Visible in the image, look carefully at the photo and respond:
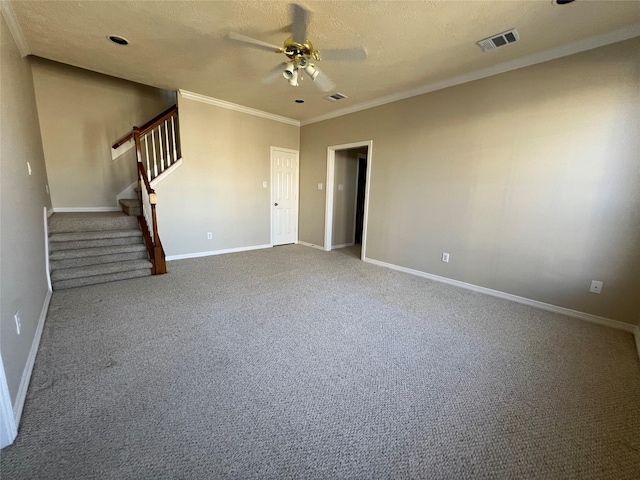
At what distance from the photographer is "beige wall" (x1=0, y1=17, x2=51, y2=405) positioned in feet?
4.89

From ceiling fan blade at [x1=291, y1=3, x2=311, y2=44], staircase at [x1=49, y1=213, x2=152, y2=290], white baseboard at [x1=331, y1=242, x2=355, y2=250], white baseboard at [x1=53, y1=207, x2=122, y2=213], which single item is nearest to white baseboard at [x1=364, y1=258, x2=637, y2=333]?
white baseboard at [x1=331, y1=242, x2=355, y2=250]

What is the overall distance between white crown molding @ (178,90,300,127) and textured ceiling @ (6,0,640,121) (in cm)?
70

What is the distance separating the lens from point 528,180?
2881mm

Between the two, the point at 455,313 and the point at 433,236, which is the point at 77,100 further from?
the point at 455,313

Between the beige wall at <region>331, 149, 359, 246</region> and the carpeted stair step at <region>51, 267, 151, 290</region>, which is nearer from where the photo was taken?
the carpeted stair step at <region>51, 267, 151, 290</region>

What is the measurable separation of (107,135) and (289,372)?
17.3ft

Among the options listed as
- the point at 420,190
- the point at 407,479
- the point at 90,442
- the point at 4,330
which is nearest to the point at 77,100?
the point at 4,330

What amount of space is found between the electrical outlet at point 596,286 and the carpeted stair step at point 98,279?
5207 mm

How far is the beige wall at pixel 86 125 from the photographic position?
161 inches

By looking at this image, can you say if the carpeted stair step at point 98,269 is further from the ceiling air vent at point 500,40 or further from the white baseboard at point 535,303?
the ceiling air vent at point 500,40

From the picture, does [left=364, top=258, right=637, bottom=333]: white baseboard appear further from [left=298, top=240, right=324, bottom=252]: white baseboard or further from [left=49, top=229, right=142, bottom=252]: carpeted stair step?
[left=49, top=229, right=142, bottom=252]: carpeted stair step

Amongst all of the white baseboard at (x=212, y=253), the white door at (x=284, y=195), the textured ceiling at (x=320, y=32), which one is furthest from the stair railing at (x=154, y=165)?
the white door at (x=284, y=195)

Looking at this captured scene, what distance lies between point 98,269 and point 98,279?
0.13 metres

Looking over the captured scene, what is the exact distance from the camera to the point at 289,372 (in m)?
1.80
